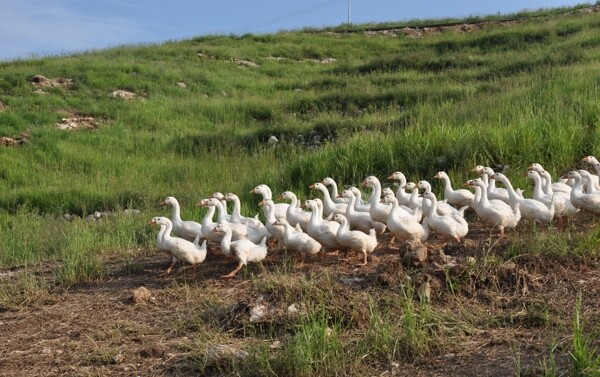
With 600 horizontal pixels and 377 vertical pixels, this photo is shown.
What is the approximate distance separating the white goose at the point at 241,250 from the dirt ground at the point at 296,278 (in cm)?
11

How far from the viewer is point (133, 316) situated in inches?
204

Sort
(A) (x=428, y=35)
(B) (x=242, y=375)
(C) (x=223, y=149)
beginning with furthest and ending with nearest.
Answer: (A) (x=428, y=35), (C) (x=223, y=149), (B) (x=242, y=375)

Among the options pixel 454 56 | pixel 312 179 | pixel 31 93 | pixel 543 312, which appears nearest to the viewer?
pixel 543 312

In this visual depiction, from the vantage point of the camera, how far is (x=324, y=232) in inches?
242

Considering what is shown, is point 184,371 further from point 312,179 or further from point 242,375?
point 312,179

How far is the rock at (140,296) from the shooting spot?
17.9ft

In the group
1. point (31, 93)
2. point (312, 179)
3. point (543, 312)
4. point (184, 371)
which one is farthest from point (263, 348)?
point (31, 93)

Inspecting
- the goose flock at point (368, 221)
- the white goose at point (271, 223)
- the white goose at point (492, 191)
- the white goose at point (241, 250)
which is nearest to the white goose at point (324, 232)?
the goose flock at point (368, 221)

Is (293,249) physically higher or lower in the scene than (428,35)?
lower

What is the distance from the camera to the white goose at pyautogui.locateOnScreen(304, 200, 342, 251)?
6130mm

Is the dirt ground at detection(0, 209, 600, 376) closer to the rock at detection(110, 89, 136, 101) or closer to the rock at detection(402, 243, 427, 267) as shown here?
the rock at detection(402, 243, 427, 267)

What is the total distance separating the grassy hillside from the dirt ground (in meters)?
2.44

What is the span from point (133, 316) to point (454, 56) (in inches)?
840

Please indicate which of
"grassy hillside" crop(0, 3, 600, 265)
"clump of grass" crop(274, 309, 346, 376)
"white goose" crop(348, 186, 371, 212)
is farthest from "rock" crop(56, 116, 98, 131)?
"clump of grass" crop(274, 309, 346, 376)
